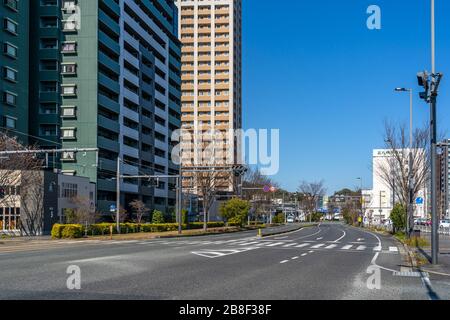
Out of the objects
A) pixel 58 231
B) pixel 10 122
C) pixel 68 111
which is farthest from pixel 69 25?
pixel 58 231

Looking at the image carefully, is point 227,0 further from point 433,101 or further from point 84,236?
point 433,101

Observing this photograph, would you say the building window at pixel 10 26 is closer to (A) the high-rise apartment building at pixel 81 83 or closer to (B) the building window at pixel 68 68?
(A) the high-rise apartment building at pixel 81 83

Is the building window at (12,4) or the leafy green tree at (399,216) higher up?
the building window at (12,4)

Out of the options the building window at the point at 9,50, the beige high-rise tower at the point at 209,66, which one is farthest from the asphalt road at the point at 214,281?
the beige high-rise tower at the point at 209,66

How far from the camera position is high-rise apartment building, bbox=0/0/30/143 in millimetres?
61188

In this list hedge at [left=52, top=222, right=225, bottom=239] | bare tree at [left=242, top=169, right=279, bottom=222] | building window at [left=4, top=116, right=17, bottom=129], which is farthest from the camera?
bare tree at [left=242, top=169, right=279, bottom=222]

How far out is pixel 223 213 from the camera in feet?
245

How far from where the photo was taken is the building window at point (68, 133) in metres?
69.3

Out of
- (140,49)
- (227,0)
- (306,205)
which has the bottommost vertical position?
(306,205)

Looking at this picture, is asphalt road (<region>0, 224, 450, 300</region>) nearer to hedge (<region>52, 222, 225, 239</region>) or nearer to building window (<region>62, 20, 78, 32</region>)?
hedge (<region>52, 222, 225, 239</region>)

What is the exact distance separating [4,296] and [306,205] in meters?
133

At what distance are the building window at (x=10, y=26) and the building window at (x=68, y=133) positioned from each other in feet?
43.4

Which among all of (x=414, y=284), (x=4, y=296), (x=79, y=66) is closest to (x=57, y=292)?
(x=4, y=296)

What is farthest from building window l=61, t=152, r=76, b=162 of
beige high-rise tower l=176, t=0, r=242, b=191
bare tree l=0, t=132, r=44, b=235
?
beige high-rise tower l=176, t=0, r=242, b=191
